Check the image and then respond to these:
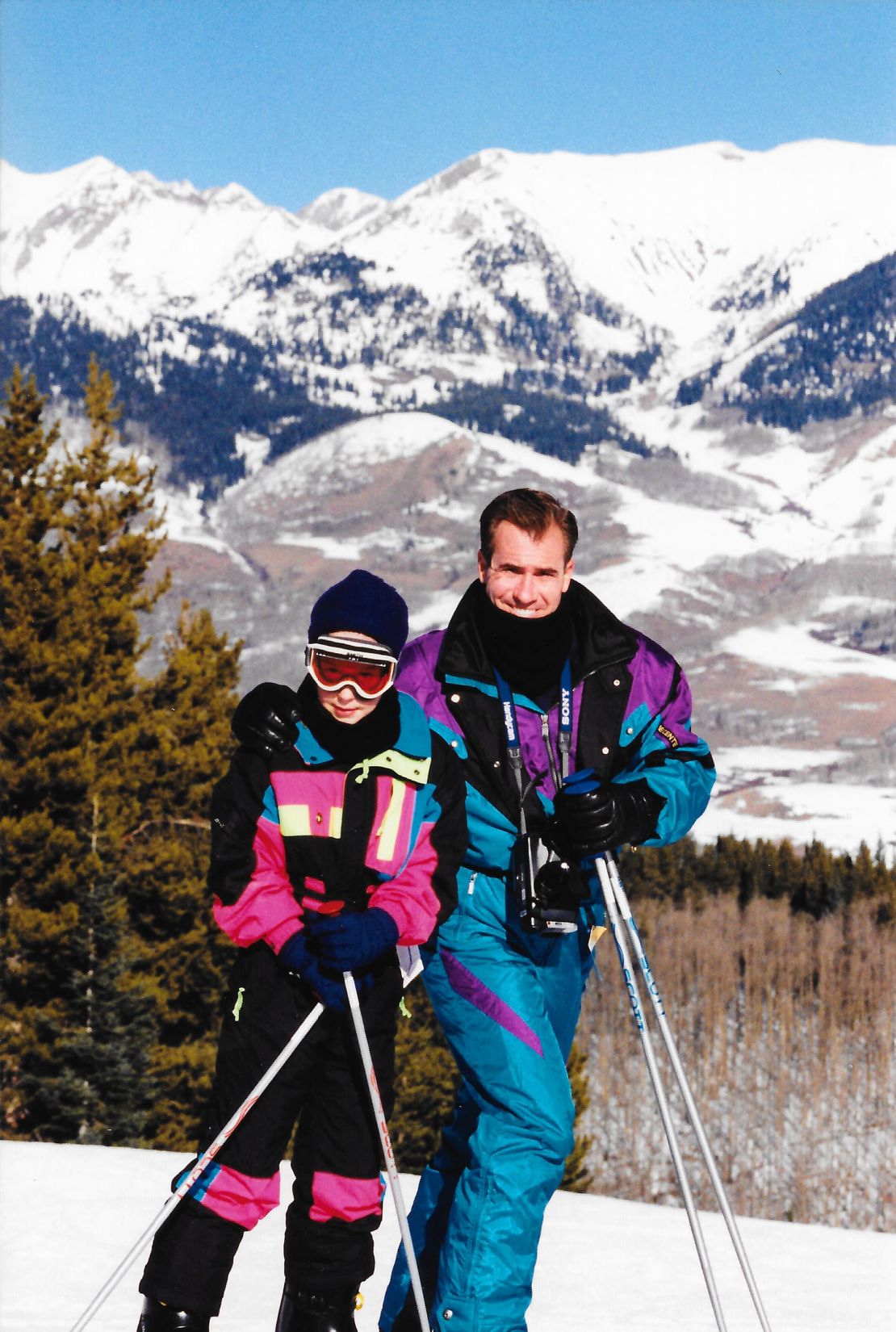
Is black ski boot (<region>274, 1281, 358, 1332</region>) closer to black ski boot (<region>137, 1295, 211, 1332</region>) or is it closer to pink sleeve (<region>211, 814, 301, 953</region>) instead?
black ski boot (<region>137, 1295, 211, 1332</region>)

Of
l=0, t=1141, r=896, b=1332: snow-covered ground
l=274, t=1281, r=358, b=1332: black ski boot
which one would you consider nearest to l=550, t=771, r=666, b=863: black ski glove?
l=274, t=1281, r=358, b=1332: black ski boot

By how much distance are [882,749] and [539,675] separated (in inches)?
7030

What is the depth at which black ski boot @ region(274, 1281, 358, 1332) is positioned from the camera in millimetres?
3182

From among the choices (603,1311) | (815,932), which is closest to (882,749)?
(815,932)

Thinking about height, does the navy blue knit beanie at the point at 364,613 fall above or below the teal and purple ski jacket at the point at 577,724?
above

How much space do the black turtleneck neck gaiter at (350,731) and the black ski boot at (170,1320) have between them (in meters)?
1.18

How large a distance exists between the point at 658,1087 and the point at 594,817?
24.4 inches

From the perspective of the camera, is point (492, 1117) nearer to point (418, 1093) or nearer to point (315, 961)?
point (315, 961)

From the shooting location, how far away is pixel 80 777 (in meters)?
27.4

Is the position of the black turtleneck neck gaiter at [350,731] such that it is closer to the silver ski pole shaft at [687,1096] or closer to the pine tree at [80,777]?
the silver ski pole shaft at [687,1096]

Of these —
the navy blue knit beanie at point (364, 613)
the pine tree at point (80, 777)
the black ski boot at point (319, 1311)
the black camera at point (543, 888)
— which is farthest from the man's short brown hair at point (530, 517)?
the pine tree at point (80, 777)

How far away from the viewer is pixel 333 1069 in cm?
318

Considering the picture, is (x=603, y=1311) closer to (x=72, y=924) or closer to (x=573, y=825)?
(x=573, y=825)

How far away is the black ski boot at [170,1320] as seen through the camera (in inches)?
121
